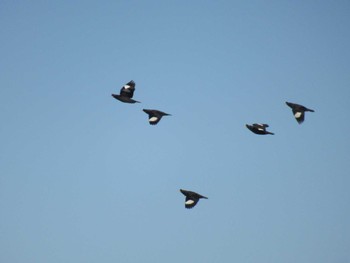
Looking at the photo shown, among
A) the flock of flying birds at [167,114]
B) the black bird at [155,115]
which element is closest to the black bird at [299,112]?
the flock of flying birds at [167,114]

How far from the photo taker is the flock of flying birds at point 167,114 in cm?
4894

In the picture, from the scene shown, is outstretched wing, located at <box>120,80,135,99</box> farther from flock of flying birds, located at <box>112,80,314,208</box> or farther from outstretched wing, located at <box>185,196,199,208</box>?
outstretched wing, located at <box>185,196,199,208</box>

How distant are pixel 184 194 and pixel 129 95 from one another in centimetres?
1233

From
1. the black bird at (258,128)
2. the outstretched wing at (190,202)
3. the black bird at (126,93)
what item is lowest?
the outstretched wing at (190,202)

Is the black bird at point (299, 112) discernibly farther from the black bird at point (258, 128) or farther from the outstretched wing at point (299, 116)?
the black bird at point (258, 128)

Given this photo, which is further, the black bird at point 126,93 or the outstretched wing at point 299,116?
the black bird at point 126,93

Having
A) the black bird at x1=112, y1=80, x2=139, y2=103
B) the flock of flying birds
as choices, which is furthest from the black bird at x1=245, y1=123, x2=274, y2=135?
the black bird at x1=112, y1=80, x2=139, y2=103

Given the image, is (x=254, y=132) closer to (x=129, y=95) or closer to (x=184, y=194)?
(x=184, y=194)

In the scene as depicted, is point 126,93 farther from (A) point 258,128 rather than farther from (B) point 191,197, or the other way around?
(A) point 258,128

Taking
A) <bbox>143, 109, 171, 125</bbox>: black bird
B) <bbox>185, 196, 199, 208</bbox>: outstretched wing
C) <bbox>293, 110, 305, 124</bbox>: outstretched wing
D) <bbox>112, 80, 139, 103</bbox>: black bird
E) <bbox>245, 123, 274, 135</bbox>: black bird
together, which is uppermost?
<bbox>293, 110, 305, 124</bbox>: outstretched wing

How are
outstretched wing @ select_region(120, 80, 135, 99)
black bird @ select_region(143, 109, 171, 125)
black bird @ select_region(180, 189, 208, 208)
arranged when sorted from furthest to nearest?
black bird @ select_region(143, 109, 171, 125)
black bird @ select_region(180, 189, 208, 208)
outstretched wing @ select_region(120, 80, 135, 99)

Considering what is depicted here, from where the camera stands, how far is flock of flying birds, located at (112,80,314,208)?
1927 inches

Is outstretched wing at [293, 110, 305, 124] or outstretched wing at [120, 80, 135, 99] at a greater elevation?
outstretched wing at [293, 110, 305, 124]

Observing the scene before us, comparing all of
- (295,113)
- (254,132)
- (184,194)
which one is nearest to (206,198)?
(184,194)
